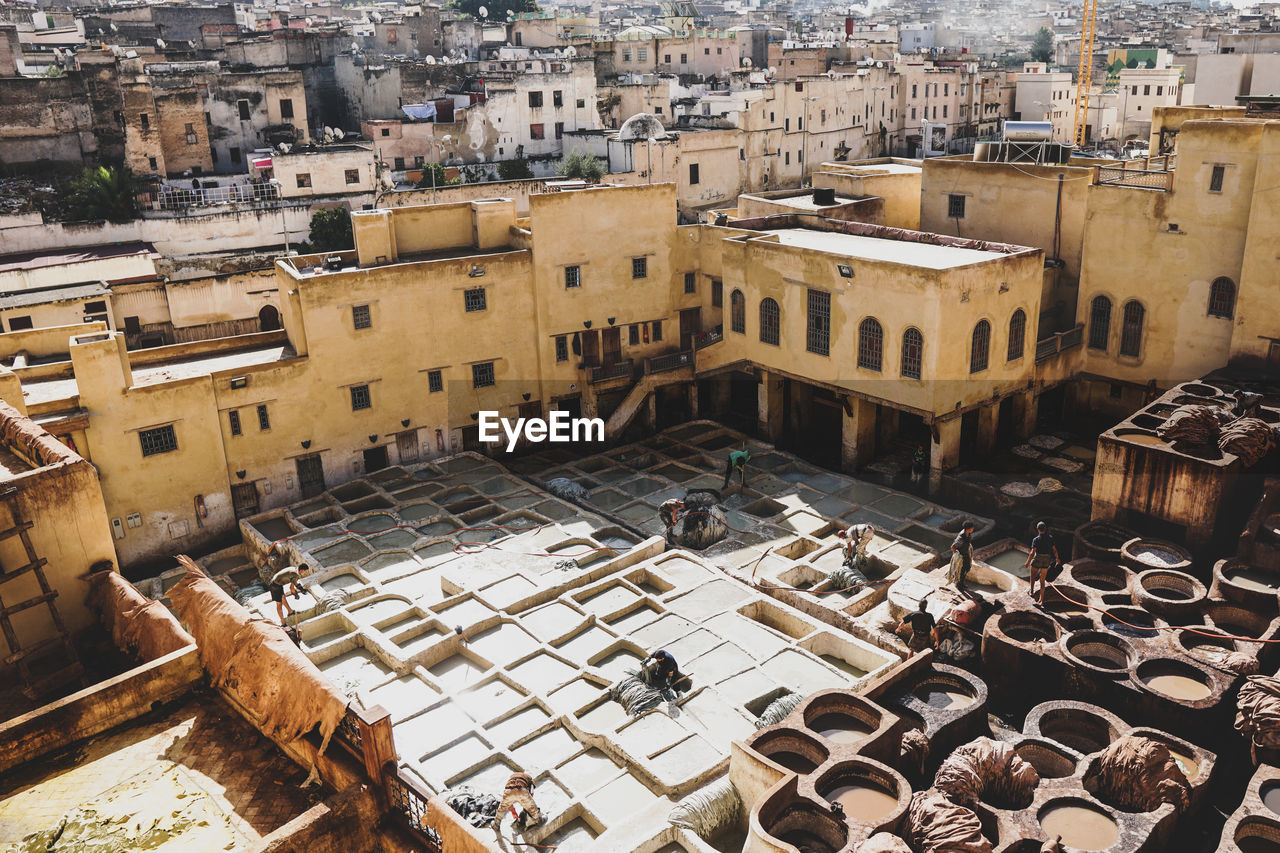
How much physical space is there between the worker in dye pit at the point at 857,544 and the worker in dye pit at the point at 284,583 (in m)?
13.0

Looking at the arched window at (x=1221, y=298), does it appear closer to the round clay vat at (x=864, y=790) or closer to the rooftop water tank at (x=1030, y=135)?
the rooftop water tank at (x=1030, y=135)

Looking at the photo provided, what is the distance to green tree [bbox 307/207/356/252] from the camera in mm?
42375

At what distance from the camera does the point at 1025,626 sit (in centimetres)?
2011

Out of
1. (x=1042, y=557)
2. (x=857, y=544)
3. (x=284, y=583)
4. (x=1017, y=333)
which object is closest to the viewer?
(x=1042, y=557)

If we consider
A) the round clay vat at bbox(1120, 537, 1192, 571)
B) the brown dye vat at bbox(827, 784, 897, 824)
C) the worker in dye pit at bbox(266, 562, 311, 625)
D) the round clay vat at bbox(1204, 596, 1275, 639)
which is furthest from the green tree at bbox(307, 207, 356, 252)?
the round clay vat at bbox(1204, 596, 1275, 639)

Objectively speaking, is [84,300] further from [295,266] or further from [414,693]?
[414,693]

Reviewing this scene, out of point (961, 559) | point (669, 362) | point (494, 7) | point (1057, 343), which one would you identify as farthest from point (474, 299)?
point (494, 7)

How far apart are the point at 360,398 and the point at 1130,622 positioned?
21.6 meters

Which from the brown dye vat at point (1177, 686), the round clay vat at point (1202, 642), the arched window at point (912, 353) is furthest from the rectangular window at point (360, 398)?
the round clay vat at point (1202, 642)

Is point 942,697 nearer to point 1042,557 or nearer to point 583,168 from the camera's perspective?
point 1042,557

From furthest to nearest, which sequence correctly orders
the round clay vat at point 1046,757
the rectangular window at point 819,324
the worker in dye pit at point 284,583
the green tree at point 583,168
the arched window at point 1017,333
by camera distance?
the green tree at point 583,168
the rectangular window at point 819,324
the arched window at point 1017,333
the worker in dye pit at point 284,583
the round clay vat at point 1046,757

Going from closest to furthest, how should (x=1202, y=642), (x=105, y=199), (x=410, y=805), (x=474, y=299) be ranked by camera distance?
1. (x=410, y=805)
2. (x=1202, y=642)
3. (x=474, y=299)
4. (x=105, y=199)

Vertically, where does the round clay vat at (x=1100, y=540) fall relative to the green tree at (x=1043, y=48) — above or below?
below

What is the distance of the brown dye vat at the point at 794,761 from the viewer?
16.3 meters
